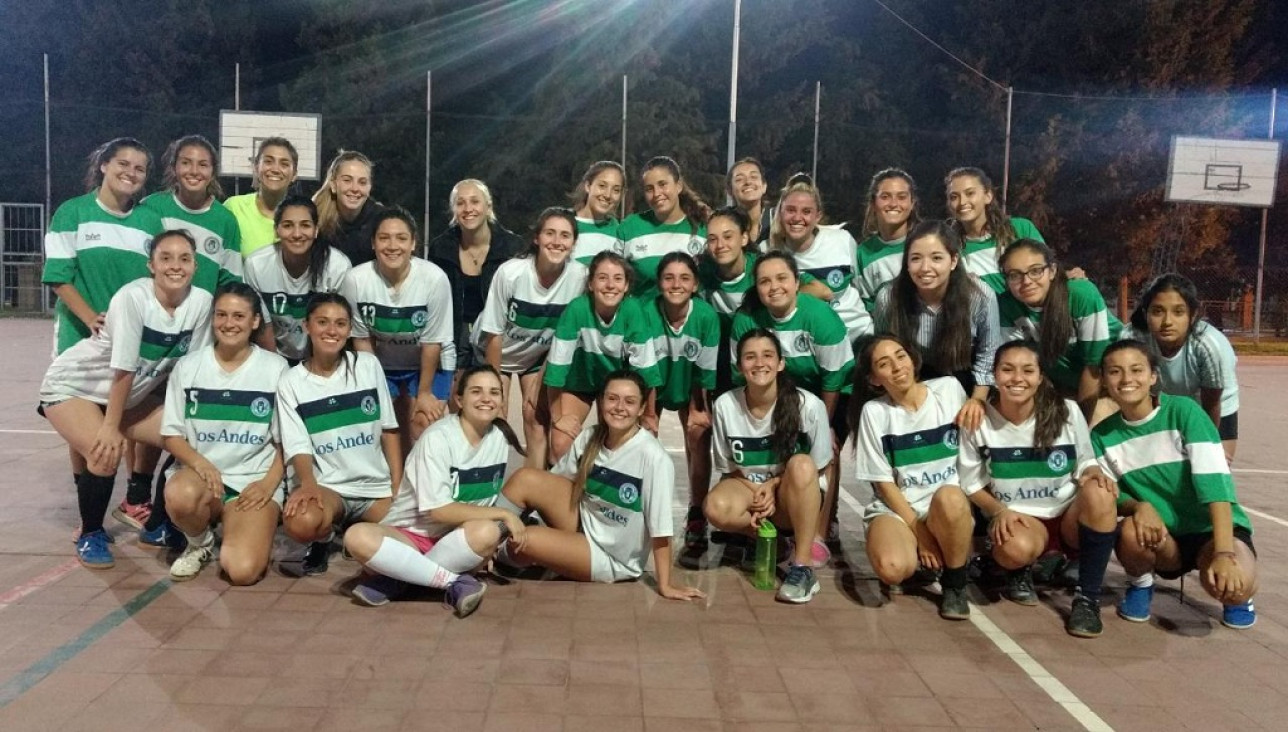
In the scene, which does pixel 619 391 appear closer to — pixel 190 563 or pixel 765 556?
pixel 765 556

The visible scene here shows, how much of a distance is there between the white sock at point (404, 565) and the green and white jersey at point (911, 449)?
1.76m

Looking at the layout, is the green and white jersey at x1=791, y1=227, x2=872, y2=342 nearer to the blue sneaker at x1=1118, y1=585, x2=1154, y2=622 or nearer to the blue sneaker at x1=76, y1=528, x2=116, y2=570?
the blue sneaker at x1=1118, y1=585, x2=1154, y2=622

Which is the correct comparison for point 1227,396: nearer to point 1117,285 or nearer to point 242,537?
point 242,537

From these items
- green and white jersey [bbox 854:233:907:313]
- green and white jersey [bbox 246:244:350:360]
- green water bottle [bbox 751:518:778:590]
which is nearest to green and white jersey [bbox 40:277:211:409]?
green and white jersey [bbox 246:244:350:360]

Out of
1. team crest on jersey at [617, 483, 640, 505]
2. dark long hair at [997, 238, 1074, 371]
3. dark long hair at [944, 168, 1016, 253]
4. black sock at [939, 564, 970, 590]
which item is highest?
dark long hair at [944, 168, 1016, 253]

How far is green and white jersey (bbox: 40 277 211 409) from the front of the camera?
4551mm

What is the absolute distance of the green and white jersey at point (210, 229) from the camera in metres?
5.05

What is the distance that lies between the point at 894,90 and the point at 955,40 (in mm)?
1824

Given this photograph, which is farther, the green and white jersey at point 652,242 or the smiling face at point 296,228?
the green and white jersey at point 652,242

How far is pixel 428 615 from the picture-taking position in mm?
3992

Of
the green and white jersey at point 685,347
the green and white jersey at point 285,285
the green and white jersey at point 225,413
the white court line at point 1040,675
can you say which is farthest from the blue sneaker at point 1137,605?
the green and white jersey at point 285,285

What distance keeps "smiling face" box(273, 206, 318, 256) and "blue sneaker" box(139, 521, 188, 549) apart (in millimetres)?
1357

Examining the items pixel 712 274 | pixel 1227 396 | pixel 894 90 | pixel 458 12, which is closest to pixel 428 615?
pixel 712 274

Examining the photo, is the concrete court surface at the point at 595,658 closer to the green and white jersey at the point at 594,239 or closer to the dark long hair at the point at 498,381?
the dark long hair at the point at 498,381
